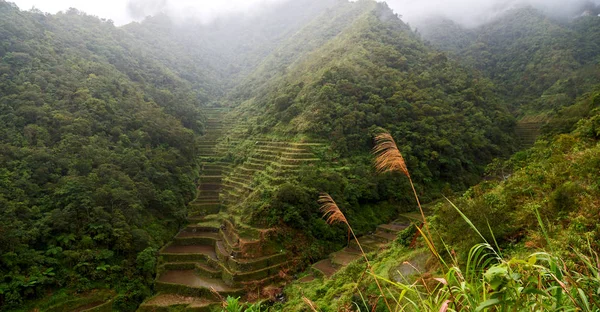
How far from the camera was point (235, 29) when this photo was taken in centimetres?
6481

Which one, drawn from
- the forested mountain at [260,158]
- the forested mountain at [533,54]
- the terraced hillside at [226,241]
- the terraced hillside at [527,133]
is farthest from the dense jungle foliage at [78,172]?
the forested mountain at [533,54]

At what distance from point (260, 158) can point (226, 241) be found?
571cm

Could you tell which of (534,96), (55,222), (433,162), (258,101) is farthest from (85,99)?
(534,96)

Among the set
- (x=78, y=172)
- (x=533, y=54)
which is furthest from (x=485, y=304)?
(x=533, y=54)

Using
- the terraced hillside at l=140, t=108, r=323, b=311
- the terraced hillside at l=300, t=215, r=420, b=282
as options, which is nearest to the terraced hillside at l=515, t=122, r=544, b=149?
the terraced hillside at l=300, t=215, r=420, b=282

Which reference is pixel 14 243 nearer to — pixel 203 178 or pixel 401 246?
pixel 203 178

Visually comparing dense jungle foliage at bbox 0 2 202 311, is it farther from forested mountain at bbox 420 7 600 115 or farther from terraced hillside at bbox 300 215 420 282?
forested mountain at bbox 420 7 600 115

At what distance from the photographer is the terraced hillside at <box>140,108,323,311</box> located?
11.3 m

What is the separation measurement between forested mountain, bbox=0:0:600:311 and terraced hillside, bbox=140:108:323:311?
4.6 inches

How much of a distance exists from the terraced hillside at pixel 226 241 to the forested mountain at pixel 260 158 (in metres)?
0.12

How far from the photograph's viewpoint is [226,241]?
529 inches

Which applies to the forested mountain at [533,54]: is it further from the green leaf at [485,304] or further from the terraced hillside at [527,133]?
the green leaf at [485,304]

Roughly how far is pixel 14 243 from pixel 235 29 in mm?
62469

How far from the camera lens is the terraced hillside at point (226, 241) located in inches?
445
